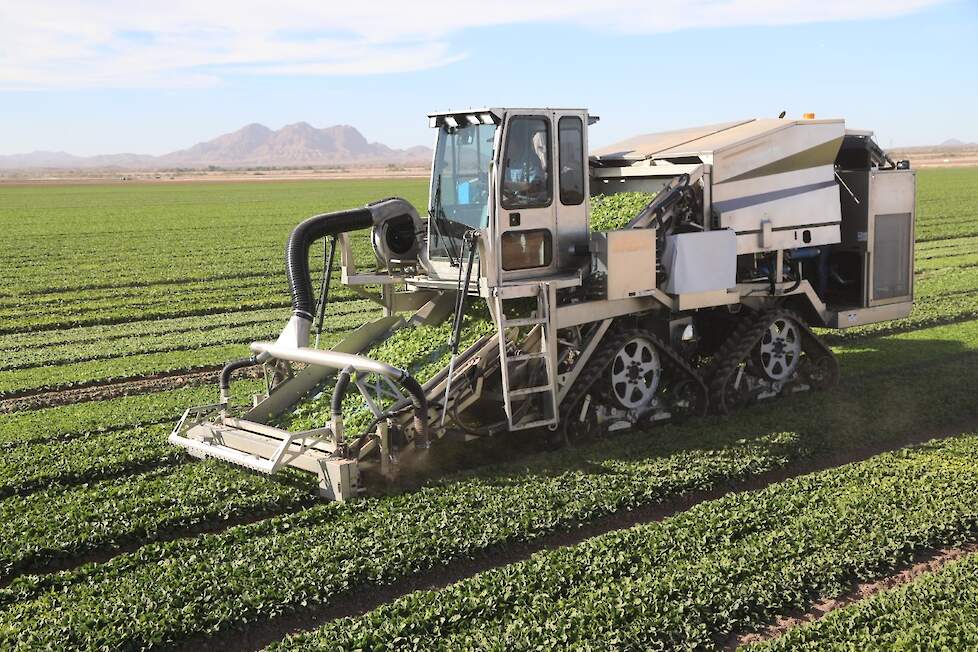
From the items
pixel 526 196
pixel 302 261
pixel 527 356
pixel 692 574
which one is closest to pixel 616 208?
pixel 526 196

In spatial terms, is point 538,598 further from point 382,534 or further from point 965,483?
point 965,483

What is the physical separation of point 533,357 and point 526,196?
1642 mm

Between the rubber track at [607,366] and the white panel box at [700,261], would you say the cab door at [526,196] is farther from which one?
the white panel box at [700,261]

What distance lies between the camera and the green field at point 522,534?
6965 mm

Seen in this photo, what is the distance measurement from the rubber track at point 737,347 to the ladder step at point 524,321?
2.76 m

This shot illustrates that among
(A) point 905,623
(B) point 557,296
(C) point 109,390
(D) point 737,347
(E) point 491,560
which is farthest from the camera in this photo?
(C) point 109,390

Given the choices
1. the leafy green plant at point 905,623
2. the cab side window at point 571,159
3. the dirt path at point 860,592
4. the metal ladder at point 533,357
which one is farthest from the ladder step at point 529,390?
the leafy green plant at point 905,623

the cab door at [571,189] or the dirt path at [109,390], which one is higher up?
the cab door at [571,189]

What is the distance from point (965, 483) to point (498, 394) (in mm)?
4455

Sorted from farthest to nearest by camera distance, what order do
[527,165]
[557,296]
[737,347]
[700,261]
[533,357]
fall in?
1. [737,347]
2. [700,261]
3. [557,296]
4. [527,165]
5. [533,357]

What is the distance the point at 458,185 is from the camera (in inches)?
436

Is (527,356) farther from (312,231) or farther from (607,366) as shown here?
(312,231)

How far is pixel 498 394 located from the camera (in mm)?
10789

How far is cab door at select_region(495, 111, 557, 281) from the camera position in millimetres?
10508
